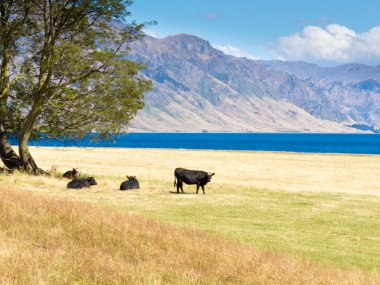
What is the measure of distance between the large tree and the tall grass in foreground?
24.4 meters

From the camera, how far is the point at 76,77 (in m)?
39.6

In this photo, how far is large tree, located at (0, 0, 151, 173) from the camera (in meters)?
38.7

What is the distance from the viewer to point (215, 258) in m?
11.6

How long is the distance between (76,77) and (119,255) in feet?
97.4

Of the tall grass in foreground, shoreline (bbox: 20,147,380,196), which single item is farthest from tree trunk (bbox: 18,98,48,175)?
the tall grass in foreground

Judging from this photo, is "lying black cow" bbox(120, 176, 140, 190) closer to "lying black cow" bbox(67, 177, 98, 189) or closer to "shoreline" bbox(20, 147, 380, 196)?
"lying black cow" bbox(67, 177, 98, 189)

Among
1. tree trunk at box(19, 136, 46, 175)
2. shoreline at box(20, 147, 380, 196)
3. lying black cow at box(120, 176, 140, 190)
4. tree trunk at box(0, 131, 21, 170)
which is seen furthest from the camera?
shoreline at box(20, 147, 380, 196)

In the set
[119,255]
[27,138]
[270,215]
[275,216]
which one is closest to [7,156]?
[27,138]

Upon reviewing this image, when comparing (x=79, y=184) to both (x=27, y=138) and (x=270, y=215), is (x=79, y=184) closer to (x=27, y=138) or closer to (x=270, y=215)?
(x=27, y=138)

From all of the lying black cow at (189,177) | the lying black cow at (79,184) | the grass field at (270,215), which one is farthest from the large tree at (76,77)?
the lying black cow at (189,177)

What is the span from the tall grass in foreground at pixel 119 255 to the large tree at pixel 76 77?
24.4m

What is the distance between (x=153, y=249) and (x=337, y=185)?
1495 inches

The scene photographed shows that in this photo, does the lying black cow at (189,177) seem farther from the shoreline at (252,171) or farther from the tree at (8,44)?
the tree at (8,44)

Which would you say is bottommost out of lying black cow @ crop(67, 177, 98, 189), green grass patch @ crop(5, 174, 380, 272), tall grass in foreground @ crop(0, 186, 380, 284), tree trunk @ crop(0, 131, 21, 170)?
green grass patch @ crop(5, 174, 380, 272)
